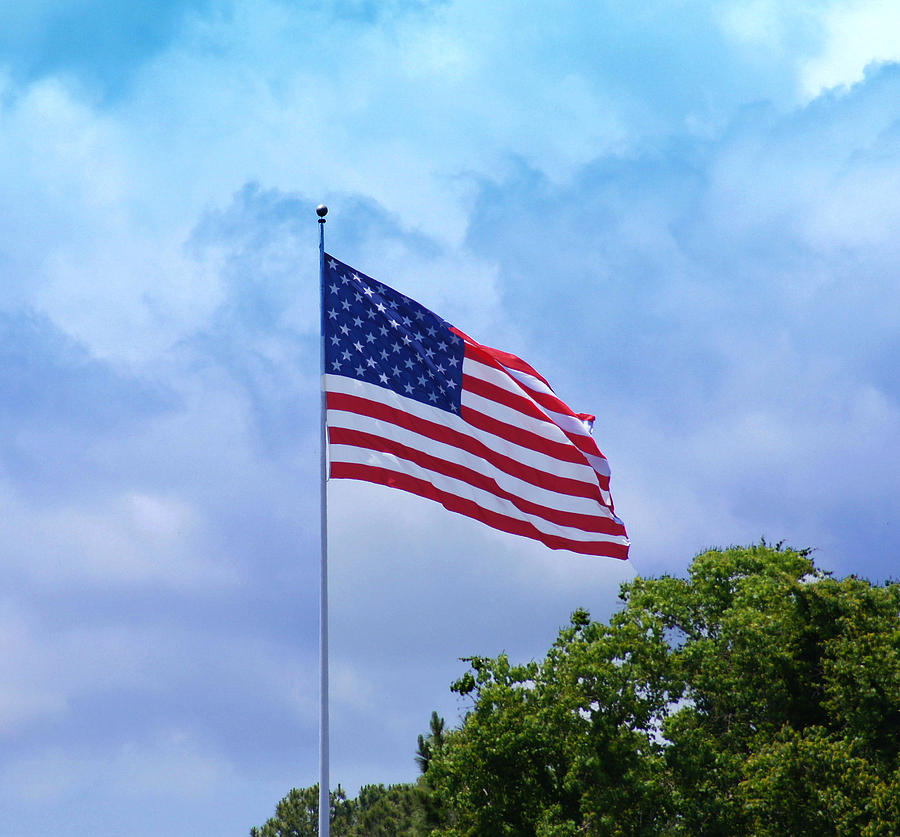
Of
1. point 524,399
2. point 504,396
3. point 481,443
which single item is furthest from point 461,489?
point 524,399

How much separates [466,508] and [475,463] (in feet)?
2.64

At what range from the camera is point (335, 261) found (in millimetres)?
18594

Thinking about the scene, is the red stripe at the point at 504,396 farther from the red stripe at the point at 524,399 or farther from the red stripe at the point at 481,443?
the red stripe at the point at 481,443

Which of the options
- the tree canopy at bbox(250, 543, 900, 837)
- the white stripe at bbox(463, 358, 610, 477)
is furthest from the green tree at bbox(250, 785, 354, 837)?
the white stripe at bbox(463, 358, 610, 477)

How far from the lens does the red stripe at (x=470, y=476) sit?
690 inches

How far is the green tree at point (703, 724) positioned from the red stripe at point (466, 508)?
13847 mm

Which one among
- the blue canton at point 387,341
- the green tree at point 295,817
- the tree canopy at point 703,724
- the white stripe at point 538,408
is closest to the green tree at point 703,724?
the tree canopy at point 703,724

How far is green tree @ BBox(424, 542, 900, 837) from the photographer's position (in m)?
30.3

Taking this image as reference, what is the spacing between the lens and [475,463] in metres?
18.7

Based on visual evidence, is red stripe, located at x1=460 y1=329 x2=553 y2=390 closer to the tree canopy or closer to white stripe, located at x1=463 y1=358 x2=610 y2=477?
white stripe, located at x1=463 y1=358 x2=610 y2=477

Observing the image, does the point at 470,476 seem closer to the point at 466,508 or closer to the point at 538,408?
the point at 466,508

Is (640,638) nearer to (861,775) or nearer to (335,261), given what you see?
(861,775)

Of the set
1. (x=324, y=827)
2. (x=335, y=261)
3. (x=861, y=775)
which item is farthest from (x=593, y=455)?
(x=861, y=775)

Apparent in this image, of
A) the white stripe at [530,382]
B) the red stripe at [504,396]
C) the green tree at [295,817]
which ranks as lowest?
the red stripe at [504,396]
